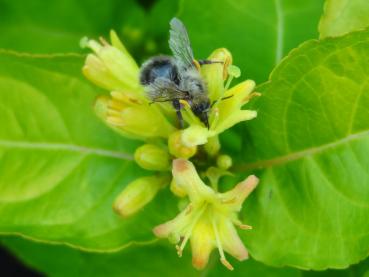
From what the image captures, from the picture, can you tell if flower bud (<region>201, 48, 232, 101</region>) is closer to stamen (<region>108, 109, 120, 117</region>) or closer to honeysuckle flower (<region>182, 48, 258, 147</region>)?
honeysuckle flower (<region>182, 48, 258, 147</region>)

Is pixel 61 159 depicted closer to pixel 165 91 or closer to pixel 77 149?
pixel 77 149

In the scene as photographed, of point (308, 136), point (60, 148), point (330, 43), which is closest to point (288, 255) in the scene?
point (308, 136)

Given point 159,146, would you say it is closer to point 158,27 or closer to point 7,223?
point 7,223

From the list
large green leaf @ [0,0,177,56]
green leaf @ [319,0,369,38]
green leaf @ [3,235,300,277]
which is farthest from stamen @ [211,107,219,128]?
large green leaf @ [0,0,177,56]

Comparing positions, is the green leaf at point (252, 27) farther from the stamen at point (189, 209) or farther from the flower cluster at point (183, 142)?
the stamen at point (189, 209)

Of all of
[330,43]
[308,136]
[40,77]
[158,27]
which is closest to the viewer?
[330,43]

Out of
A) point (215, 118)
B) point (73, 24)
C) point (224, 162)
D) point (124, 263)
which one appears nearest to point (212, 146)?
point (224, 162)
